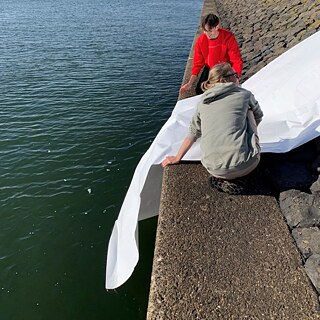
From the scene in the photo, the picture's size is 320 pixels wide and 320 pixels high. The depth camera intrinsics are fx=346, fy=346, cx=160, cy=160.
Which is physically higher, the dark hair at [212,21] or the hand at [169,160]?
the dark hair at [212,21]

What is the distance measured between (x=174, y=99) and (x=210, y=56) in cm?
582

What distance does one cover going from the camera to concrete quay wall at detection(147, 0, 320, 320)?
243cm

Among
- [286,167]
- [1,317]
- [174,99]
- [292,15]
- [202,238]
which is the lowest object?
[174,99]

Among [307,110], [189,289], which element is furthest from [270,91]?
[189,289]

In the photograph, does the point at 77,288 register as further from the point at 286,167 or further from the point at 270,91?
the point at 270,91

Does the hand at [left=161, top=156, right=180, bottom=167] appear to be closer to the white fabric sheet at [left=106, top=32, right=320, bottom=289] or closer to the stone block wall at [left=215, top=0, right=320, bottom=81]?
the white fabric sheet at [left=106, top=32, right=320, bottom=289]

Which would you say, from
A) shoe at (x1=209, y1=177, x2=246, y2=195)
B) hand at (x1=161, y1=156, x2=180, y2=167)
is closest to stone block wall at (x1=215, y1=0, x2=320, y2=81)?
hand at (x1=161, y1=156, x2=180, y2=167)

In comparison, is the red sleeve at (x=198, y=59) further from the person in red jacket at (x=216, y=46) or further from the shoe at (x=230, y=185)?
the shoe at (x=230, y=185)

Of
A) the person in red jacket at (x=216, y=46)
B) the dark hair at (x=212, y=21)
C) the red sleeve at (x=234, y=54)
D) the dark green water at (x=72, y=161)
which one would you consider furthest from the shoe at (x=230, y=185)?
the dark hair at (x=212, y=21)

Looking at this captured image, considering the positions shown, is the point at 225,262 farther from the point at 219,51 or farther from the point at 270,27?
the point at 270,27

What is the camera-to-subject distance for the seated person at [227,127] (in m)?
3.22

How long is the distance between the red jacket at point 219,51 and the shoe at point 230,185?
7.08 feet

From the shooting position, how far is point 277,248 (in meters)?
2.86

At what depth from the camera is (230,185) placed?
3527 millimetres
